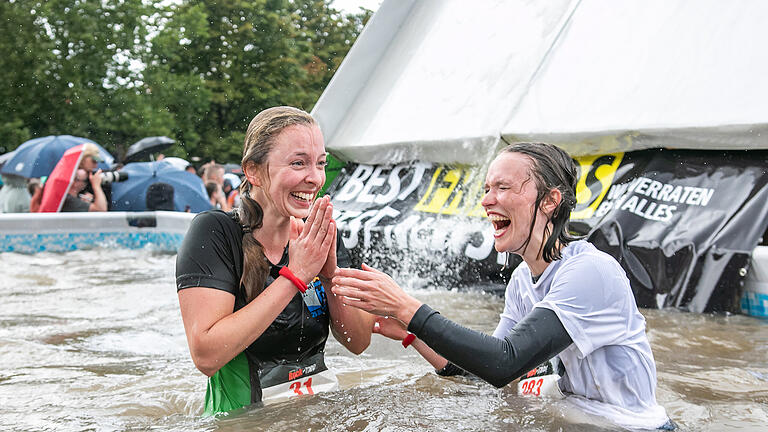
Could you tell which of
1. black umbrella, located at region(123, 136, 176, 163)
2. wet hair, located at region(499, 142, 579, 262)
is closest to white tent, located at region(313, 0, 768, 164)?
wet hair, located at region(499, 142, 579, 262)

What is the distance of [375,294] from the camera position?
2.57 meters

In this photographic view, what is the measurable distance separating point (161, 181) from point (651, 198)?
924 cm

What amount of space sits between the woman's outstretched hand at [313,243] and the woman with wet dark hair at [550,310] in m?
0.13

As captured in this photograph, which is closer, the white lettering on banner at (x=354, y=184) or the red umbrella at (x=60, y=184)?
the white lettering on banner at (x=354, y=184)

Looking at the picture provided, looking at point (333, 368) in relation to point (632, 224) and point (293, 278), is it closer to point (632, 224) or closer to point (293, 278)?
point (293, 278)

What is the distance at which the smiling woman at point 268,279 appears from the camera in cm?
267

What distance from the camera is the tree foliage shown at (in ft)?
87.2

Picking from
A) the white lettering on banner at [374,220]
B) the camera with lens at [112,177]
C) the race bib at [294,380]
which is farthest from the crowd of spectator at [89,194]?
the race bib at [294,380]

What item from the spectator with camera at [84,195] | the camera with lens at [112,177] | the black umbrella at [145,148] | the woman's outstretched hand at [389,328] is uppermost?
the woman's outstretched hand at [389,328]

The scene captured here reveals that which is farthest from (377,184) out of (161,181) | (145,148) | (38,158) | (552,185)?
(145,148)

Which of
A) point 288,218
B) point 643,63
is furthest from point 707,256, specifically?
point 288,218

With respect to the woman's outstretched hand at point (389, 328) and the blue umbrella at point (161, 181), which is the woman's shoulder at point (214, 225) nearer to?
the woman's outstretched hand at point (389, 328)

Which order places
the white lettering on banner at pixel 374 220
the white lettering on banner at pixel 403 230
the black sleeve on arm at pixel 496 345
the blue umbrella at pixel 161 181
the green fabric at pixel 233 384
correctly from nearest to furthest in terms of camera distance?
the black sleeve on arm at pixel 496 345, the green fabric at pixel 233 384, the white lettering on banner at pixel 403 230, the white lettering on banner at pixel 374 220, the blue umbrella at pixel 161 181

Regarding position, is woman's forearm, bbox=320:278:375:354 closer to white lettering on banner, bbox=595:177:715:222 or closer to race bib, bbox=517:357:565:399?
race bib, bbox=517:357:565:399
